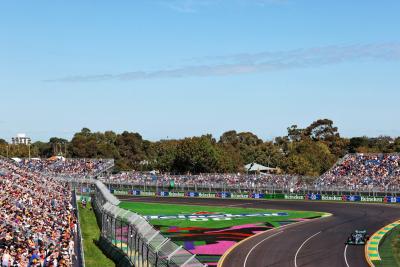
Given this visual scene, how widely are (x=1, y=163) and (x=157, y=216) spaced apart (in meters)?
16.3

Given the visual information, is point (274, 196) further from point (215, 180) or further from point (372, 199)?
point (372, 199)

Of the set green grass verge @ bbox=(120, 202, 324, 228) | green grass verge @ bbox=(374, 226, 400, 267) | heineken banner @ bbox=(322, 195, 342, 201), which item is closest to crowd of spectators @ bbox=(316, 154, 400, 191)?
heineken banner @ bbox=(322, 195, 342, 201)

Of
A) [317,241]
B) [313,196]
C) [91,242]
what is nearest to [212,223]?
[317,241]

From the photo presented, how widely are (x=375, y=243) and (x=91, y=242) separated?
1996 cm

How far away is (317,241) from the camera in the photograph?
42594 millimetres

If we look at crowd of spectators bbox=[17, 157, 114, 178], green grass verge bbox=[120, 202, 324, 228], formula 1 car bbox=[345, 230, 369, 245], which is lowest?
formula 1 car bbox=[345, 230, 369, 245]

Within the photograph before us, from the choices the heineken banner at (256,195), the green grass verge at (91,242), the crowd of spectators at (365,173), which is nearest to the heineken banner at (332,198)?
the crowd of spectators at (365,173)

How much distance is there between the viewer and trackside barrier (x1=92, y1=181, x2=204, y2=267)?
20089mm

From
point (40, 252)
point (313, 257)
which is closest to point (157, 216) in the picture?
point (313, 257)

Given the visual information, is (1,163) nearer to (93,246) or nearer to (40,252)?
(93,246)

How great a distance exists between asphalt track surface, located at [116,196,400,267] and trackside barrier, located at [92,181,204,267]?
6861 mm

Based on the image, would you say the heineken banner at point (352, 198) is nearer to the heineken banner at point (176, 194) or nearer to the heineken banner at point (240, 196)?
the heineken banner at point (240, 196)

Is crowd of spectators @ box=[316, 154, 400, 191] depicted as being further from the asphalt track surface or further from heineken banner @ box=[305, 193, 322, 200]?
the asphalt track surface

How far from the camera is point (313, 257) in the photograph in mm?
36500
